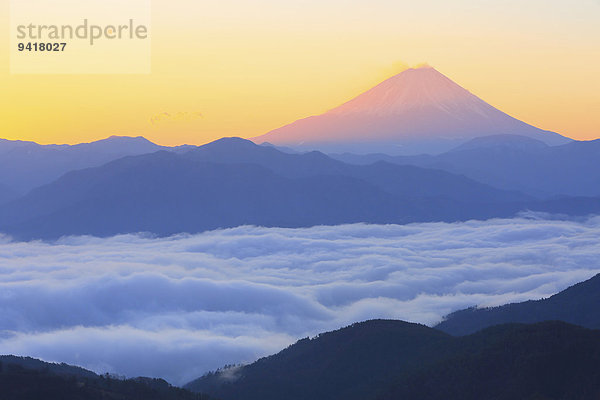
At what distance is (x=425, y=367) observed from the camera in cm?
14875

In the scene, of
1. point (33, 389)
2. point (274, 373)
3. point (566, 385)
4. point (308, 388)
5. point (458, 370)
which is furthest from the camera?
point (274, 373)

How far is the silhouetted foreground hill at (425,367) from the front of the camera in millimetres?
129750

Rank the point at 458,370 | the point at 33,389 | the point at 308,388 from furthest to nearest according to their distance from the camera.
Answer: the point at 308,388, the point at 458,370, the point at 33,389

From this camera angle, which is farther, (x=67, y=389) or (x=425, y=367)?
(x=425, y=367)

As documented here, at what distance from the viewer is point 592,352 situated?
13350 centimetres

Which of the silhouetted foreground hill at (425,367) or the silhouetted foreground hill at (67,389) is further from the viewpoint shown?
the silhouetted foreground hill at (425,367)

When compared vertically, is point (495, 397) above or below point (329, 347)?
below

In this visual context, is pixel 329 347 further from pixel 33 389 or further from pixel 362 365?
pixel 33 389

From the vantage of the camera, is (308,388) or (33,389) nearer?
(33,389)

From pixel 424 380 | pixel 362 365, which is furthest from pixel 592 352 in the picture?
pixel 362 365

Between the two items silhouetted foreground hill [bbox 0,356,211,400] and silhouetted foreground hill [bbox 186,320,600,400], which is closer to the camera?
silhouetted foreground hill [bbox 0,356,211,400]

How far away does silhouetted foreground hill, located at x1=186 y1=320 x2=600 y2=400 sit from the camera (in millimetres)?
129750

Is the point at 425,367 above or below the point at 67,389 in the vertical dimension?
below

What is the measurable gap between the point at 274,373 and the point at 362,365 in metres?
21.5
